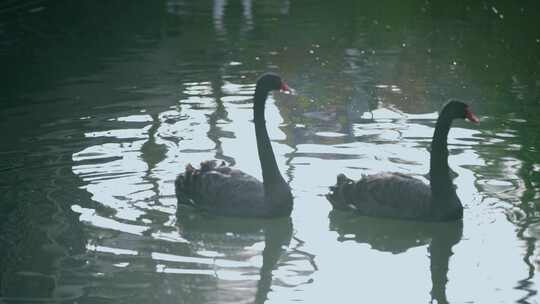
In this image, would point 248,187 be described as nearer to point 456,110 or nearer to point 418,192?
point 418,192

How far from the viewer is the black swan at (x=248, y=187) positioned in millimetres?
7133

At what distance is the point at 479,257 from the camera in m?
6.48

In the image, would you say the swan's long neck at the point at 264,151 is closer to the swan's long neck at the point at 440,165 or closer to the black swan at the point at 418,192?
the black swan at the point at 418,192

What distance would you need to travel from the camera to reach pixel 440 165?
23.0 ft

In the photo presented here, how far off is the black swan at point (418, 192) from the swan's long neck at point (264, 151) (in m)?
0.45

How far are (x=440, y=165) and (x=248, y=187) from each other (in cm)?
122

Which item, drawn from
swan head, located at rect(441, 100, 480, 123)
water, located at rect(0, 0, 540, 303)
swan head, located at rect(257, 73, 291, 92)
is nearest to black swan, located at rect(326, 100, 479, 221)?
swan head, located at rect(441, 100, 480, 123)

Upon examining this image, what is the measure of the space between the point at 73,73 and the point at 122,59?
39.4 inches

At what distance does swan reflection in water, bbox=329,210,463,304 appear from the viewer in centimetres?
671

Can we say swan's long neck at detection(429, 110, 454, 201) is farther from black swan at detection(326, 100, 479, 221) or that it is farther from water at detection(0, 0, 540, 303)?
water at detection(0, 0, 540, 303)

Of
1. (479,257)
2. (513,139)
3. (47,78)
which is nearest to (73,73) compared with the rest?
(47,78)

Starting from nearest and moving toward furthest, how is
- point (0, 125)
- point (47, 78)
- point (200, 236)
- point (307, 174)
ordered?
1. point (200, 236)
2. point (307, 174)
3. point (0, 125)
4. point (47, 78)

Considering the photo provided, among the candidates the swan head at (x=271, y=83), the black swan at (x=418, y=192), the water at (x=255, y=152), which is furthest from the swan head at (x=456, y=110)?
the swan head at (x=271, y=83)

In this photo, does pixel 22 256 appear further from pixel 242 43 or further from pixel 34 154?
pixel 242 43
